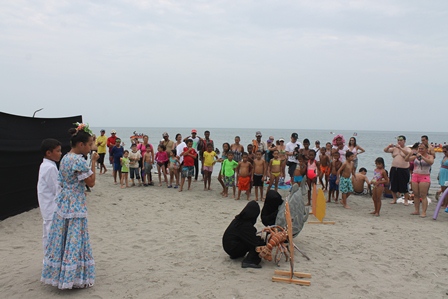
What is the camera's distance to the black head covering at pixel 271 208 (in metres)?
6.17

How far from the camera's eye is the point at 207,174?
39.4ft

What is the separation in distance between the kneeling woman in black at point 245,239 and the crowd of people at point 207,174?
0.01 m

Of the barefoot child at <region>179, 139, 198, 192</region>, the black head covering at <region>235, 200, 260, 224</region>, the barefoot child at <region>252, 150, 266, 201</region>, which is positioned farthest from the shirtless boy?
the black head covering at <region>235, 200, 260, 224</region>

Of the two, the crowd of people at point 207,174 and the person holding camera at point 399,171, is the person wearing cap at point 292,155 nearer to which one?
the crowd of people at point 207,174

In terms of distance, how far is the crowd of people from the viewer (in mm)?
4242

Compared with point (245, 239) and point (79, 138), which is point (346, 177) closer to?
Result: point (245, 239)

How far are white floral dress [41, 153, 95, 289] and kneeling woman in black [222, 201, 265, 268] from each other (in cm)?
204

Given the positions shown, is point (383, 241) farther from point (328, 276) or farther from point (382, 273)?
point (328, 276)

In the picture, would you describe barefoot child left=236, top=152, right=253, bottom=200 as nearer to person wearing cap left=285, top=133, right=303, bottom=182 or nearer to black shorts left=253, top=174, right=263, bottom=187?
black shorts left=253, top=174, right=263, bottom=187

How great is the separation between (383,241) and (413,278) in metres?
1.66

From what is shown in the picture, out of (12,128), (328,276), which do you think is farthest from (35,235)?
(328,276)

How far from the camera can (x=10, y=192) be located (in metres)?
7.76

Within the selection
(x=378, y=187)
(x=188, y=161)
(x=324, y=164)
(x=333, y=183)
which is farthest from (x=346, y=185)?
(x=188, y=161)

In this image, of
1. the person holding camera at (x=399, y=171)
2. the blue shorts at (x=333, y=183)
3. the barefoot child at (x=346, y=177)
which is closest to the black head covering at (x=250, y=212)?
the barefoot child at (x=346, y=177)
